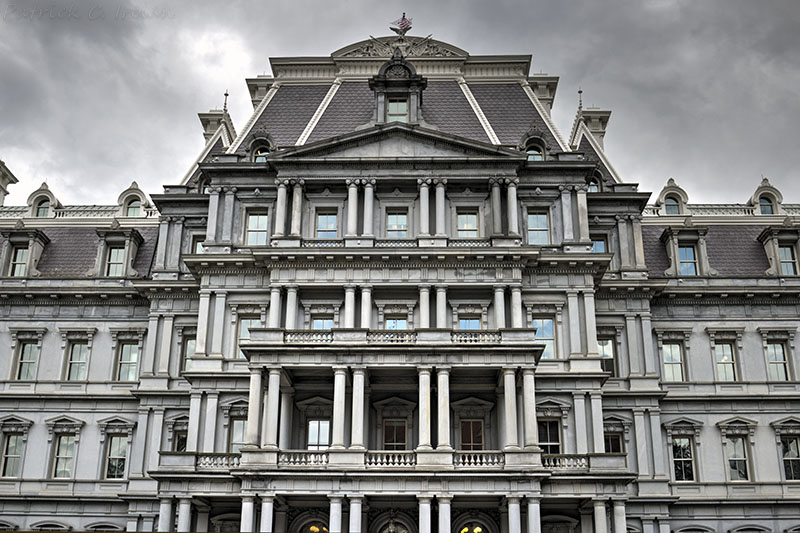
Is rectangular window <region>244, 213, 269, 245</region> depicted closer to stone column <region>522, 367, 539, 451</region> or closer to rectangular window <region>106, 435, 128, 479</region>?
rectangular window <region>106, 435, 128, 479</region>

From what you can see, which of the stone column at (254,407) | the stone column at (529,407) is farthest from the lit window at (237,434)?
the stone column at (529,407)

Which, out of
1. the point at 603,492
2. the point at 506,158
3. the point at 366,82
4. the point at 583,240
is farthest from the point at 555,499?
the point at 366,82

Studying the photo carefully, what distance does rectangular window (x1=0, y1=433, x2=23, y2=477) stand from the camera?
142 ft

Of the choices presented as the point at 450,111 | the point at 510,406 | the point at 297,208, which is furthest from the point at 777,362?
the point at 297,208

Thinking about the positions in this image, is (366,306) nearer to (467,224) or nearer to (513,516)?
(467,224)

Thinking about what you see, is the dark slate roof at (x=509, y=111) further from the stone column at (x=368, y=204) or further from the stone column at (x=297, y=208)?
the stone column at (x=297, y=208)

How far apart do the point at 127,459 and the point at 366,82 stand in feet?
74.4

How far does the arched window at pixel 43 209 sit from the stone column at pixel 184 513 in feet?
75.7

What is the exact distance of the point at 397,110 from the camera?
44.6 meters

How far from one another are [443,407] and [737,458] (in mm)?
15665

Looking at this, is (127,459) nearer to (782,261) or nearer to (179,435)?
(179,435)

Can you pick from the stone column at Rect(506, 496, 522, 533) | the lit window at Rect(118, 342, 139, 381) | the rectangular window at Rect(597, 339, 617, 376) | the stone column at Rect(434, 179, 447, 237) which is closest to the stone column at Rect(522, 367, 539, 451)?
the stone column at Rect(506, 496, 522, 533)

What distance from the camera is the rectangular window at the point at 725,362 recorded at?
144 ft

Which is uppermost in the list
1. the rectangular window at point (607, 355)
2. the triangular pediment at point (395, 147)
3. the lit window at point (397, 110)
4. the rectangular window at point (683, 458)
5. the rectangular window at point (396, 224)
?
the lit window at point (397, 110)
